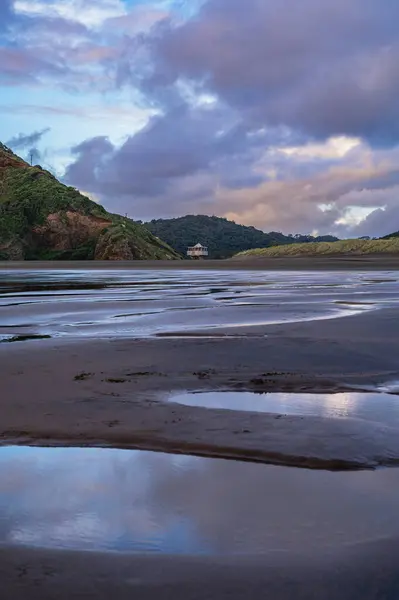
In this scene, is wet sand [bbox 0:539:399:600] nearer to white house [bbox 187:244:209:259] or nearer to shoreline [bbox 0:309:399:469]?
shoreline [bbox 0:309:399:469]

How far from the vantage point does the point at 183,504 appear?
261cm

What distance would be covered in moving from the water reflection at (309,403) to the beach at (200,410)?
16 cm

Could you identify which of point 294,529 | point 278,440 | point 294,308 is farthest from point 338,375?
point 294,308

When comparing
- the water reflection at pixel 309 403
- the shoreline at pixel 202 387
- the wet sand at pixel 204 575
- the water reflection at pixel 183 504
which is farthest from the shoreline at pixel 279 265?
the wet sand at pixel 204 575

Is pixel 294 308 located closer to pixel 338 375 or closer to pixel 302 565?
pixel 338 375

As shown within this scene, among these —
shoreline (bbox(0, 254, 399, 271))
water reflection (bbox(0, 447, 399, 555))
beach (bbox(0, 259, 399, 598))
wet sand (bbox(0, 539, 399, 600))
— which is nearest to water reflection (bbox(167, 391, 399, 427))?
beach (bbox(0, 259, 399, 598))

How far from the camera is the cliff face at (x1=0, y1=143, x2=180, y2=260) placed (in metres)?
127

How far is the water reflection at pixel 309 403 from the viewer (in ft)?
13.9

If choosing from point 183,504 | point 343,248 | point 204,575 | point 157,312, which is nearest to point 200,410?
point 183,504

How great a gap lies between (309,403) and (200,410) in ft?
2.84

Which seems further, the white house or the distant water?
the white house

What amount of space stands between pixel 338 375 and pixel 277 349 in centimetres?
154

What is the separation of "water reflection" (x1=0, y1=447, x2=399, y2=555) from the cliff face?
400 feet

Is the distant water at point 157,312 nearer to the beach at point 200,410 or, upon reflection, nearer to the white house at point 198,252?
the beach at point 200,410
